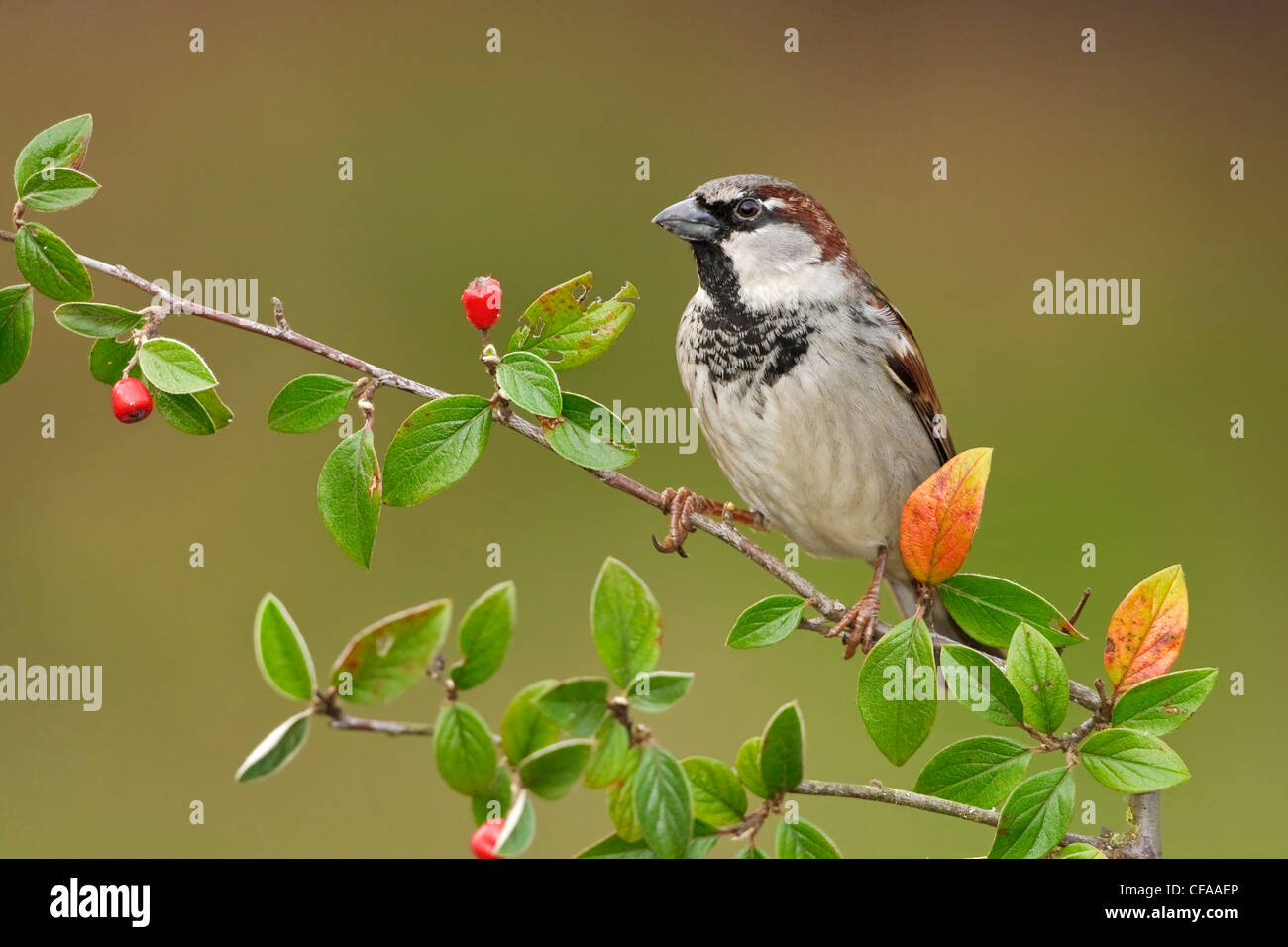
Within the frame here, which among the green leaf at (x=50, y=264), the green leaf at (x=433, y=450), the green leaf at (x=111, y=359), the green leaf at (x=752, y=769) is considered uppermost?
the green leaf at (x=50, y=264)

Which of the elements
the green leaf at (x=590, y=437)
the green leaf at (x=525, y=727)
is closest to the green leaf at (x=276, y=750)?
the green leaf at (x=525, y=727)

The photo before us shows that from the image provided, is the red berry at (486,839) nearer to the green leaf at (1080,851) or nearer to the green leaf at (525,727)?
the green leaf at (525,727)

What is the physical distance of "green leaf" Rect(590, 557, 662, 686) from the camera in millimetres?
819

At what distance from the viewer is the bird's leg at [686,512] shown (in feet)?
5.30

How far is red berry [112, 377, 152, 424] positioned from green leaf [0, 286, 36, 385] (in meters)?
0.10

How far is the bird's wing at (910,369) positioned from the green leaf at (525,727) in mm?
1164

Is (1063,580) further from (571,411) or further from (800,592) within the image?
(571,411)

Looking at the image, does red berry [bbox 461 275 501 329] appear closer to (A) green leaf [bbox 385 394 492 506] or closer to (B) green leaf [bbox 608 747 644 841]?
(A) green leaf [bbox 385 394 492 506]

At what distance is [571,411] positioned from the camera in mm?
1046

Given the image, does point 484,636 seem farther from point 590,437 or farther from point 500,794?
point 590,437

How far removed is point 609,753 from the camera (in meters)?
0.82

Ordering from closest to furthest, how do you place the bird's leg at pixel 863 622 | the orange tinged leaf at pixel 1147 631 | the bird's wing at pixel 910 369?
the orange tinged leaf at pixel 1147 631
the bird's leg at pixel 863 622
the bird's wing at pixel 910 369

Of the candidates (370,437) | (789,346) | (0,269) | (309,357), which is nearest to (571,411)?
(370,437)

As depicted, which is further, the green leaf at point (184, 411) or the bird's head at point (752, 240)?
the bird's head at point (752, 240)
